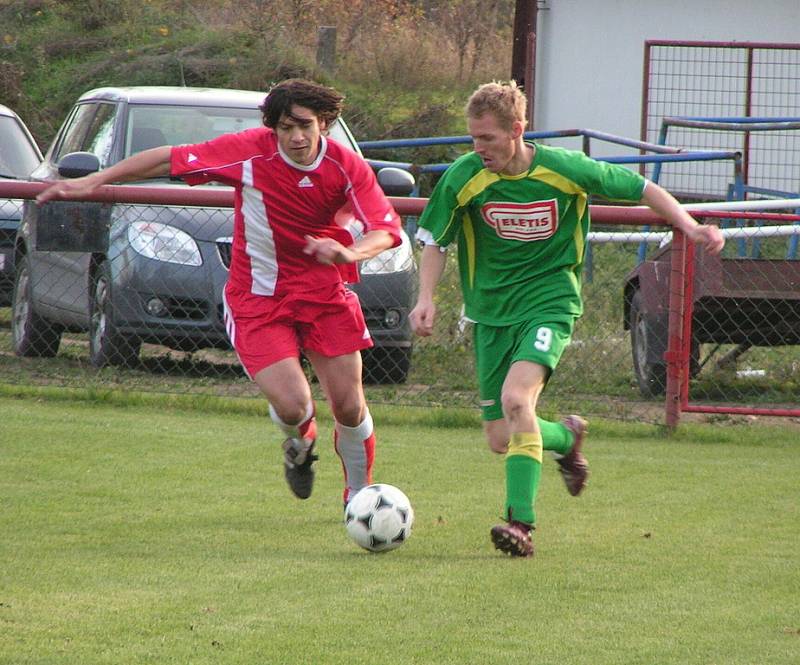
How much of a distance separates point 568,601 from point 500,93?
2005mm

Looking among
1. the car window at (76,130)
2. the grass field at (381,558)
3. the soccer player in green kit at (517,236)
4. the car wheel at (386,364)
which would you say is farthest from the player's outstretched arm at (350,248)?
the car window at (76,130)

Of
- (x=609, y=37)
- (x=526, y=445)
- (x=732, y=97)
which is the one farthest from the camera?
(x=609, y=37)

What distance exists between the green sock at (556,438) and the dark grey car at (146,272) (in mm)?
3214

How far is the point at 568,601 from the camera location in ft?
16.2

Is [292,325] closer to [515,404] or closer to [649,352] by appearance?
[515,404]

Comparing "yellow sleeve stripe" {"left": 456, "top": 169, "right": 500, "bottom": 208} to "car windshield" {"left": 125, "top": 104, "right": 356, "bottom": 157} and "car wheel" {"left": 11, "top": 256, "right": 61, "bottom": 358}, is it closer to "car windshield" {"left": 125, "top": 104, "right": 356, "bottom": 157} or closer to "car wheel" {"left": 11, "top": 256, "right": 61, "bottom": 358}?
"car windshield" {"left": 125, "top": 104, "right": 356, "bottom": 157}

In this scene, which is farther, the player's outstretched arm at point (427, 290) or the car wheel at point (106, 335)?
the car wheel at point (106, 335)

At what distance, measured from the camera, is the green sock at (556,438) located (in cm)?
616

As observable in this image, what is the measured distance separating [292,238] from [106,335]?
11.7 feet

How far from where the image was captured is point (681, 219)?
5.96 m

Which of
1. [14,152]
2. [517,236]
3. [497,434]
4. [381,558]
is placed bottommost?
[381,558]

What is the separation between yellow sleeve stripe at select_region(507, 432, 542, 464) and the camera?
5727 mm

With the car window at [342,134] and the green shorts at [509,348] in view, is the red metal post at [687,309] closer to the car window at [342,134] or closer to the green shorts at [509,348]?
the car window at [342,134]

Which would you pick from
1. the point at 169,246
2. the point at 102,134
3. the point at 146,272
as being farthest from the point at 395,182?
the point at 102,134
